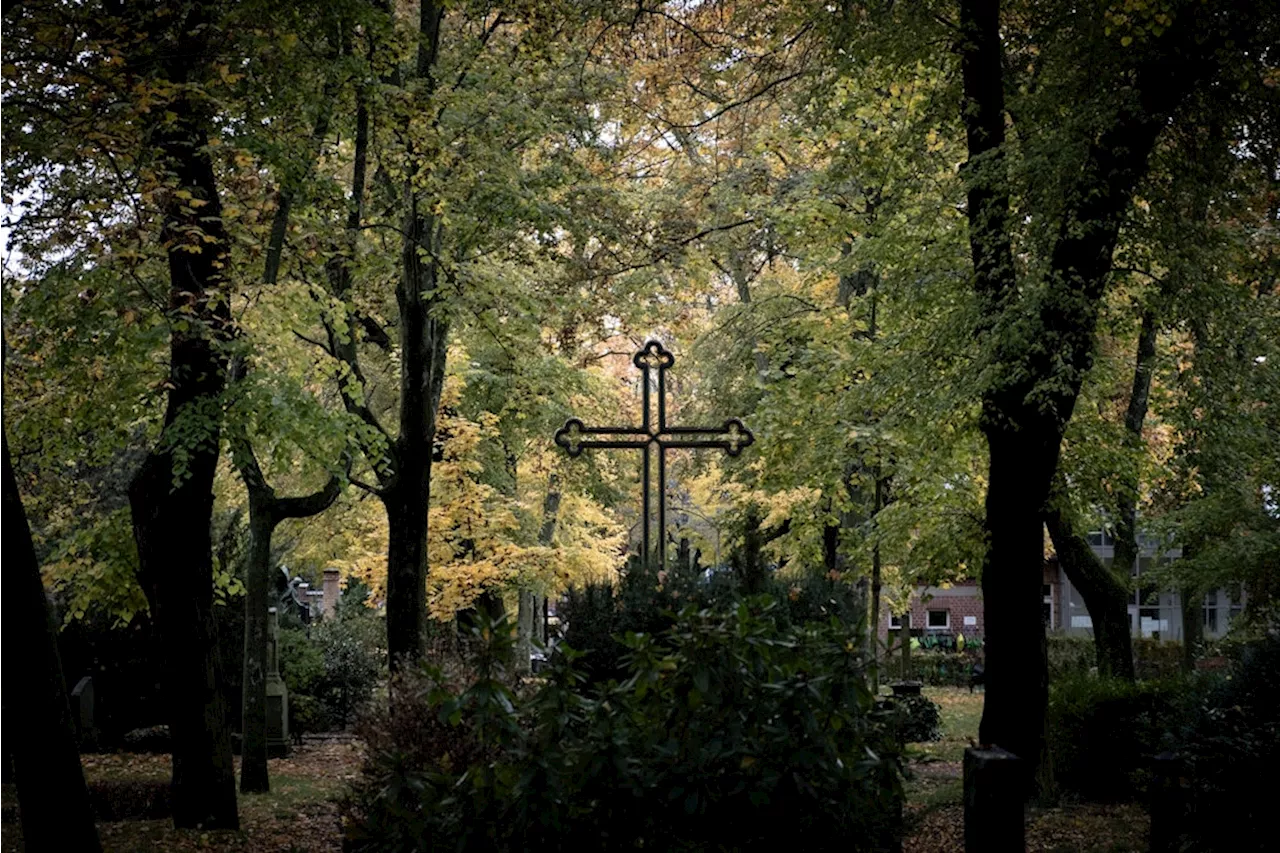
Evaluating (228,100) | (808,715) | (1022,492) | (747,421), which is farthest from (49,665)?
(747,421)

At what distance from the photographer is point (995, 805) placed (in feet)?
17.4

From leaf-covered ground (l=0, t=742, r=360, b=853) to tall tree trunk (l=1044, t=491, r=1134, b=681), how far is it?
8.64m

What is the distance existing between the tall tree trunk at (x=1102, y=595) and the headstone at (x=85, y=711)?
47.3 feet

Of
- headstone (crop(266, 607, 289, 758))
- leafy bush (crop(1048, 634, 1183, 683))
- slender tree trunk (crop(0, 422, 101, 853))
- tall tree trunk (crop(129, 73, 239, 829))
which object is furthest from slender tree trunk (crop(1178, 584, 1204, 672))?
slender tree trunk (crop(0, 422, 101, 853))

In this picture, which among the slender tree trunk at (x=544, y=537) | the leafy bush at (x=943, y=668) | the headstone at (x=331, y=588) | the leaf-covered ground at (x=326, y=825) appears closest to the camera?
the leaf-covered ground at (x=326, y=825)

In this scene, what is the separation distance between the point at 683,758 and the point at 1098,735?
29.0 ft

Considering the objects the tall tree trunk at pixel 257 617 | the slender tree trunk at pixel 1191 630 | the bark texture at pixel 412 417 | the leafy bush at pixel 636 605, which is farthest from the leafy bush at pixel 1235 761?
the slender tree trunk at pixel 1191 630

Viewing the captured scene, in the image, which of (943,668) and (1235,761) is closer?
(1235,761)

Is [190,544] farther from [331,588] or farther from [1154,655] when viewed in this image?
[331,588]

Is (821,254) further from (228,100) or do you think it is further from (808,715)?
(808,715)

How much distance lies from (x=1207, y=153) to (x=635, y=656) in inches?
294

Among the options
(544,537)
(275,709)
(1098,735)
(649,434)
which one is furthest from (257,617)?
(544,537)

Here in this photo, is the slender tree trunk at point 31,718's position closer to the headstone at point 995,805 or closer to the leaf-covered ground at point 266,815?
the leaf-covered ground at point 266,815

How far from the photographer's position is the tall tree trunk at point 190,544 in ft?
38.1
